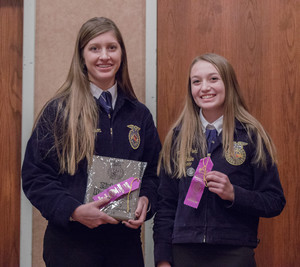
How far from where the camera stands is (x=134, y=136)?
2.07 meters

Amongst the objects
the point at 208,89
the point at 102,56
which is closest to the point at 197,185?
the point at 208,89

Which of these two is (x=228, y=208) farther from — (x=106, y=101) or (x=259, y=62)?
(x=259, y=62)

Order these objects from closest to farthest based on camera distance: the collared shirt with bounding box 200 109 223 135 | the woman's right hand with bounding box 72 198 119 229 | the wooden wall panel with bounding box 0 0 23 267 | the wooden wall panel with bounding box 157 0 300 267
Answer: the woman's right hand with bounding box 72 198 119 229 → the collared shirt with bounding box 200 109 223 135 → the wooden wall panel with bounding box 157 0 300 267 → the wooden wall panel with bounding box 0 0 23 267

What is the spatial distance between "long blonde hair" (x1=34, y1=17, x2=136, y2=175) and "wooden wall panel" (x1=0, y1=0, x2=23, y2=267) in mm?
856

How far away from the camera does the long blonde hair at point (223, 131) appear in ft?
6.33

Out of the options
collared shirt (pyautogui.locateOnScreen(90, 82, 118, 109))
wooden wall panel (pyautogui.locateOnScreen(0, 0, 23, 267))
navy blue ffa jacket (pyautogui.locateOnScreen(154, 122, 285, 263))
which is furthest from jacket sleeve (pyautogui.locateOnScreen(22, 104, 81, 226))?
wooden wall panel (pyautogui.locateOnScreen(0, 0, 23, 267))

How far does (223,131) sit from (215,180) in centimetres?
29

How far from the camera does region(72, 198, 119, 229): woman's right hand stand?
176 cm

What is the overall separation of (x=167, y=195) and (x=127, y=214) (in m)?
0.29

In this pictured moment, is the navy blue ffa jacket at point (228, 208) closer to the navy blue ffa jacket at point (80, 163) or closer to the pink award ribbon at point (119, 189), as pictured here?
the navy blue ffa jacket at point (80, 163)

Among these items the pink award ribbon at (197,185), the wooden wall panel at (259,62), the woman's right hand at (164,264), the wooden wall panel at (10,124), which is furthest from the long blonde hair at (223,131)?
the wooden wall panel at (10,124)

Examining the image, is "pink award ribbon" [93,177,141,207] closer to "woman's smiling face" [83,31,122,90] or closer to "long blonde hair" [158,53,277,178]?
"long blonde hair" [158,53,277,178]

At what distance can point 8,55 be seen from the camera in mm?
2789

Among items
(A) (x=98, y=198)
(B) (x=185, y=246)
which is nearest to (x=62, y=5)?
(A) (x=98, y=198)
